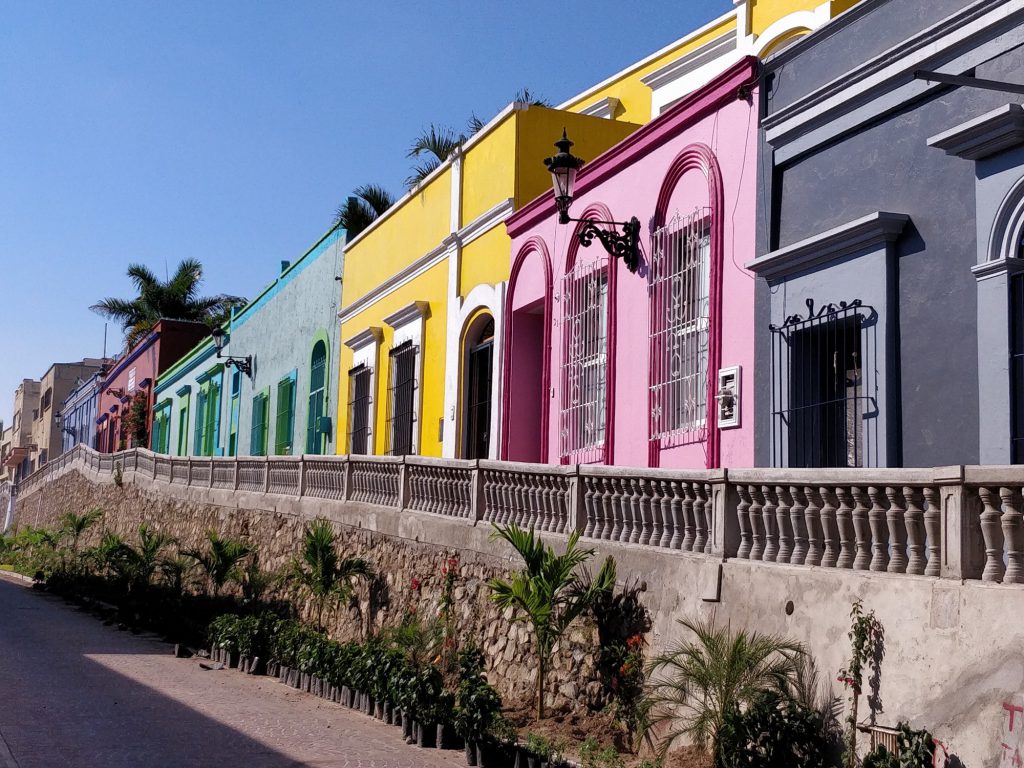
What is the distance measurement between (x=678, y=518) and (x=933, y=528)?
9.30 feet

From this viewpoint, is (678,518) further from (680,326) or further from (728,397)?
(680,326)

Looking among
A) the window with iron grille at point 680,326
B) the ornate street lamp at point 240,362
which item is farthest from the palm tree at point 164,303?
the window with iron grille at point 680,326

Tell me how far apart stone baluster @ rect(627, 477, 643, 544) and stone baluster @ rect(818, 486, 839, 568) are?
243 cm

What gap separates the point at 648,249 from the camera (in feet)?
42.6

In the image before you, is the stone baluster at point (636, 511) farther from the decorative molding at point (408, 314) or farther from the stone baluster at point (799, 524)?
the decorative molding at point (408, 314)

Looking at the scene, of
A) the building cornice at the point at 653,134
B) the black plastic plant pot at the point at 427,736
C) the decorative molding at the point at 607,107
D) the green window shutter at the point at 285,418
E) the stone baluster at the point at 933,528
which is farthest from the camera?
the green window shutter at the point at 285,418

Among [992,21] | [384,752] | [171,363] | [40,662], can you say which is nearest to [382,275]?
[40,662]

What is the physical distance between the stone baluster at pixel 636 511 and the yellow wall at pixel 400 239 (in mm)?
9470

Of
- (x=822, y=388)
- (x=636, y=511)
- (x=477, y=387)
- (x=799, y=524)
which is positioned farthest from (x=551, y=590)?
(x=477, y=387)

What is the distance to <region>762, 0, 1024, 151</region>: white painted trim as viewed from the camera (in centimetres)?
847

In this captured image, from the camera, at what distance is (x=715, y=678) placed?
792cm

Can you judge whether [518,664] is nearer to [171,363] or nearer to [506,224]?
[506,224]

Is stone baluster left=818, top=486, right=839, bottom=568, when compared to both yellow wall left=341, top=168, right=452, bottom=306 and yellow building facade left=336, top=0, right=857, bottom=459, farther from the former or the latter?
yellow wall left=341, top=168, right=452, bottom=306

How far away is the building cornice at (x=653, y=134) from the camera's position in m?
11.3
